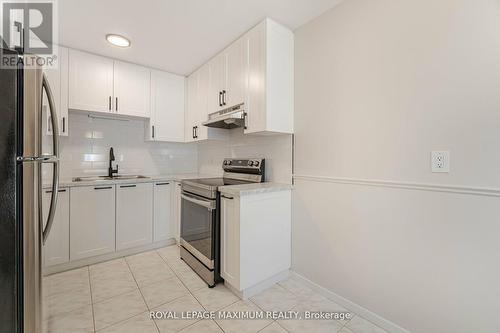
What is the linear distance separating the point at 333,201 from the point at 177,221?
1996 millimetres

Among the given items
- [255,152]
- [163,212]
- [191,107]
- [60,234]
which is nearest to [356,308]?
[255,152]

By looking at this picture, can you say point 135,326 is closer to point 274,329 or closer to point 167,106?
point 274,329

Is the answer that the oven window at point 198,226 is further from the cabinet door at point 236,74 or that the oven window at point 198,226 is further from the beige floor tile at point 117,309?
the cabinet door at point 236,74

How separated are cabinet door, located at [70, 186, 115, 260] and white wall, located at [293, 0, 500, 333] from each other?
2142 mm

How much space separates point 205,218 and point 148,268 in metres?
0.93

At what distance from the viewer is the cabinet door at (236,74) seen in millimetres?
2197

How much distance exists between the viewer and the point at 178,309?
1.73 meters

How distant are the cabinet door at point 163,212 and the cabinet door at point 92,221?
480mm

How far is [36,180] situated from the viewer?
1043mm

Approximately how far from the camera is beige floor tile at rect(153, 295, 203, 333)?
1546 mm

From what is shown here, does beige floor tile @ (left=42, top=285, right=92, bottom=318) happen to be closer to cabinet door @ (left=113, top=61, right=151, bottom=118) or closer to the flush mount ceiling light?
cabinet door @ (left=113, top=61, right=151, bottom=118)

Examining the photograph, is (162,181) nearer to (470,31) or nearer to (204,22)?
(204,22)

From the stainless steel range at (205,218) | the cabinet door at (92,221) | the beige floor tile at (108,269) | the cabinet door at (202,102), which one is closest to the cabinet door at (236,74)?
the cabinet door at (202,102)

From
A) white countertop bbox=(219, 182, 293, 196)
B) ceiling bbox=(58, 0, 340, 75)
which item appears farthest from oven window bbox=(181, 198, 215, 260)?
ceiling bbox=(58, 0, 340, 75)
